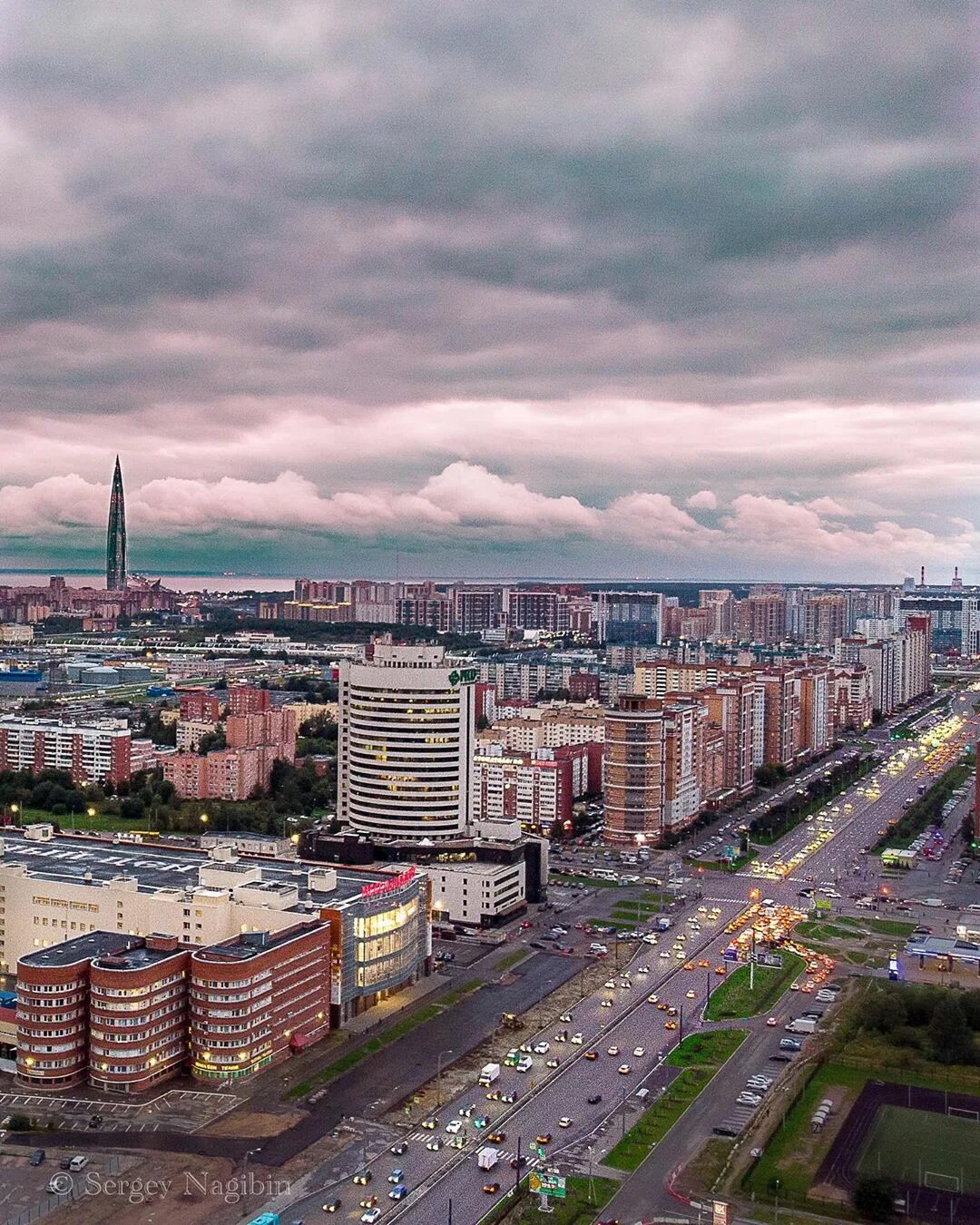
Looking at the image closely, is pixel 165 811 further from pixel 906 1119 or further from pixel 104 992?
pixel 906 1119

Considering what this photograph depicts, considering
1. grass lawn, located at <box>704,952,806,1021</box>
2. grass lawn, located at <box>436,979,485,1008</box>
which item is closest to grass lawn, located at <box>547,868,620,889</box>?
grass lawn, located at <box>704,952,806,1021</box>

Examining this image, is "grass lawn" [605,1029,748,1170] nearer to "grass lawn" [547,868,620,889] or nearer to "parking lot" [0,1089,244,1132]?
"parking lot" [0,1089,244,1132]

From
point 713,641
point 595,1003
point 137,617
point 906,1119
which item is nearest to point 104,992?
point 595,1003

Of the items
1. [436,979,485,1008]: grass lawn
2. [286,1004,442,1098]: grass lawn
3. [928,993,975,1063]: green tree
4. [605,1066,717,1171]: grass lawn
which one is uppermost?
[928,993,975,1063]: green tree

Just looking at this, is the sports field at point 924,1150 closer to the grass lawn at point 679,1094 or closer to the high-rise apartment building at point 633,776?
the grass lawn at point 679,1094

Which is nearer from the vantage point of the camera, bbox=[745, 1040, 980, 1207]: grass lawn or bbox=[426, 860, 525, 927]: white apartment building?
bbox=[745, 1040, 980, 1207]: grass lawn

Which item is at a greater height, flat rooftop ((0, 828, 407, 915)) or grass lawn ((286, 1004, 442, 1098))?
flat rooftop ((0, 828, 407, 915))

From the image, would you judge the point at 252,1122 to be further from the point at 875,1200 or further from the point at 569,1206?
the point at 875,1200

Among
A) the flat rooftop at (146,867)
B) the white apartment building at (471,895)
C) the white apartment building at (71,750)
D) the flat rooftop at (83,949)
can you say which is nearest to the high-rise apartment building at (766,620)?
the white apartment building at (71,750)
